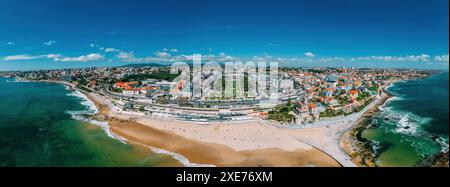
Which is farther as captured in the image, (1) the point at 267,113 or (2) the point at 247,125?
(1) the point at 267,113

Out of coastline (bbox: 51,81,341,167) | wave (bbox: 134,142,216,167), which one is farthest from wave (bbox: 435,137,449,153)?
wave (bbox: 134,142,216,167)

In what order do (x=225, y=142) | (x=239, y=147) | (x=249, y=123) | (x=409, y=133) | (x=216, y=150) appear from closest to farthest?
(x=216, y=150) → (x=239, y=147) → (x=225, y=142) → (x=409, y=133) → (x=249, y=123)

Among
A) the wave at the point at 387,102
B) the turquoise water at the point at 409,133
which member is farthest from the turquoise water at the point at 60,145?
the wave at the point at 387,102

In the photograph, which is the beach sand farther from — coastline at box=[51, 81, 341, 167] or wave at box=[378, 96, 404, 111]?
wave at box=[378, 96, 404, 111]

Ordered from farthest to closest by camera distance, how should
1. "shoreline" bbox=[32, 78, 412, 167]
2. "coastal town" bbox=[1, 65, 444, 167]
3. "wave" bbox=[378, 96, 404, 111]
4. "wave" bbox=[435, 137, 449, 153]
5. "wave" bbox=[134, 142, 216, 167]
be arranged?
"wave" bbox=[378, 96, 404, 111] < "wave" bbox=[435, 137, 449, 153] < "coastal town" bbox=[1, 65, 444, 167] < "shoreline" bbox=[32, 78, 412, 167] < "wave" bbox=[134, 142, 216, 167]

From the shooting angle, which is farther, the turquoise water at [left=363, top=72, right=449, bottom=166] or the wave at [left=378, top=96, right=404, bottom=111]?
the wave at [left=378, top=96, right=404, bottom=111]

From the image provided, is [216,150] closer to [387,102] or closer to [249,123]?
[249,123]

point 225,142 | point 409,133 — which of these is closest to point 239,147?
point 225,142
